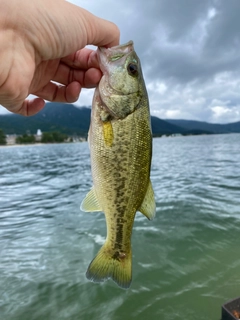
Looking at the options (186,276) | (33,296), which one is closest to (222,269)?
(186,276)

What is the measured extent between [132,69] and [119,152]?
0.83 meters

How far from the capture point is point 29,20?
2270 mm

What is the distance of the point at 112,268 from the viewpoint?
2.87m

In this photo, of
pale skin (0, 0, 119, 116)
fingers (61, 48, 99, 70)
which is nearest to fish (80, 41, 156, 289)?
pale skin (0, 0, 119, 116)

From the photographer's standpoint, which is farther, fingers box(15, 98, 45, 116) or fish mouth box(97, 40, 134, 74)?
fingers box(15, 98, 45, 116)

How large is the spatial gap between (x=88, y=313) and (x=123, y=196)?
174 inches

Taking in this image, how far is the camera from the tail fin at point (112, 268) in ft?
9.17

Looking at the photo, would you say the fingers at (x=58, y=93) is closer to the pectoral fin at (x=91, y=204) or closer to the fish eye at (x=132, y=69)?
the fish eye at (x=132, y=69)

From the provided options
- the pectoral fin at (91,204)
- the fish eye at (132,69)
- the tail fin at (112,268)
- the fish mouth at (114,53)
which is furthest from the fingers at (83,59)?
the tail fin at (112,268)

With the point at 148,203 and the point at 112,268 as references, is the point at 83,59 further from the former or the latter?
the point at 112,268

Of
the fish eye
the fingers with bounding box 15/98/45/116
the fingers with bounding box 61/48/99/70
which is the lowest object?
the fingers with bounding box 15/98/45/116

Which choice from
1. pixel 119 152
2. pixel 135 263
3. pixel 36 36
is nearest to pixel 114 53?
pixel 36 36

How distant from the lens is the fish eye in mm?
2785

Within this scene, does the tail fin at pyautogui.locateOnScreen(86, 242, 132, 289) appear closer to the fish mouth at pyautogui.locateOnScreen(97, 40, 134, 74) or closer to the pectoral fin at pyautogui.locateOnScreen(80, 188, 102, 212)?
the pectoral fin at pyautogui.locateOnScreen(80, 188, 102, 212)
